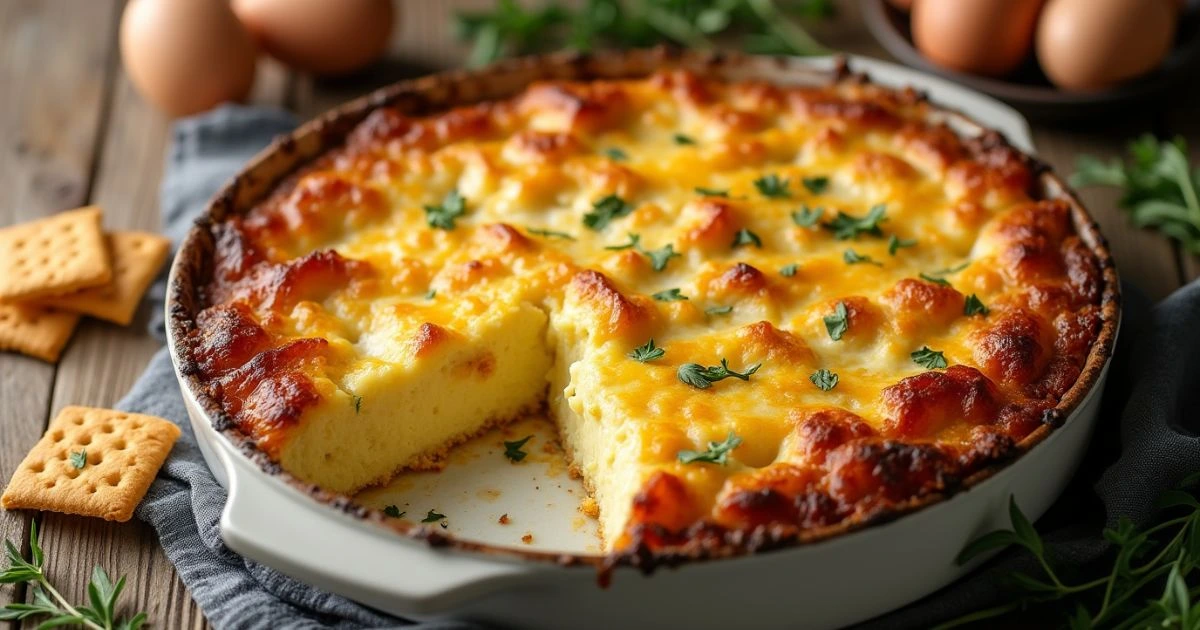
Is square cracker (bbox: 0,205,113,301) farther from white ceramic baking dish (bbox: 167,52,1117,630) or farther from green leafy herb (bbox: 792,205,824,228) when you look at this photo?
green leafy herb (bbox: 792,205,824,228)

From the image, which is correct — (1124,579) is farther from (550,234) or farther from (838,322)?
(550,234)

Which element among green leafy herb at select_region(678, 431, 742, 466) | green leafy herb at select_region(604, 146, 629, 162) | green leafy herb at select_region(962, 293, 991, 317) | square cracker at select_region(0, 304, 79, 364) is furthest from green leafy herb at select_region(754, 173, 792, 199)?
square cracker at select_region(0, 304, 79, 364)

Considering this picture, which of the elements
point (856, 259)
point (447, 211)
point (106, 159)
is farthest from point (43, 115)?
point (856, 259)

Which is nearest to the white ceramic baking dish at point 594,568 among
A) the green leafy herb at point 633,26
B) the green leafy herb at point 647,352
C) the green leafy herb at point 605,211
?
the green leafy herb at point 647,352

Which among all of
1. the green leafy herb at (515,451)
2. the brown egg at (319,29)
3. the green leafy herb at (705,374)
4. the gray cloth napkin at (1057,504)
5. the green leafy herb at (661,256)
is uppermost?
the green leafy herb at (705,374)

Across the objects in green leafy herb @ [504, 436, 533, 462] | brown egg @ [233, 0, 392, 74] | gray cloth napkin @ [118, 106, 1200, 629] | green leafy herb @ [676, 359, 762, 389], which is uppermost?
green leafy herb @ [676, 359, 762, 389]

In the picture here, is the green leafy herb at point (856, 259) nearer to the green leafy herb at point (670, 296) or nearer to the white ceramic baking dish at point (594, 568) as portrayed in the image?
the green leafy herb at point (670, 296)
